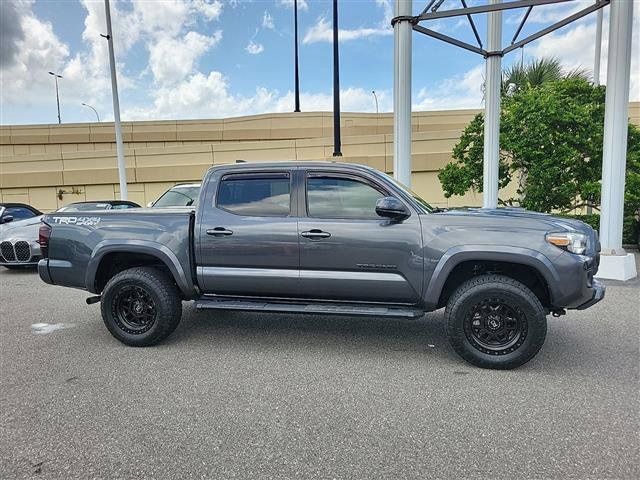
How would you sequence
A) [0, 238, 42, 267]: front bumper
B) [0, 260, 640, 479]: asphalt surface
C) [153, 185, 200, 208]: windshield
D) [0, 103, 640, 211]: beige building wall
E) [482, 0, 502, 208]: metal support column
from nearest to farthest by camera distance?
1. [0, 260, 640, 479]: asphalt surface
2. [0, 238, 42, 267]: front bumper
3. [153, 185, 200, 208]: windshield
4. [482, 0, 502, 208]: metal support column
5. [0, 103, 640, 211]: beige building wall

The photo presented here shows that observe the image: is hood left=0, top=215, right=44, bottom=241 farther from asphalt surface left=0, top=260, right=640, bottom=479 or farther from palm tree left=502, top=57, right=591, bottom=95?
palm tree left=502, top=57, right=591, bottom=95

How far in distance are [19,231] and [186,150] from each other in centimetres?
1249

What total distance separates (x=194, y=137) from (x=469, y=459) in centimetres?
2488

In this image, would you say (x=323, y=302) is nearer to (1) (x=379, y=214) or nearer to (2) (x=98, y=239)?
(1) (x=379, y=214)

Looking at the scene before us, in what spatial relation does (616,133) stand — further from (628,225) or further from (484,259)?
(484,259)

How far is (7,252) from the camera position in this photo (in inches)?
345

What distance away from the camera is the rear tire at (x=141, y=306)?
455 centimetres

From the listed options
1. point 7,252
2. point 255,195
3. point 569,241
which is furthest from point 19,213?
point 569,241

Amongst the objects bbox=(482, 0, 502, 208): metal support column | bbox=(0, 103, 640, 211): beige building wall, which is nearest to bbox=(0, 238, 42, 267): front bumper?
bbox=(482, 0, 502, 208): metal support column

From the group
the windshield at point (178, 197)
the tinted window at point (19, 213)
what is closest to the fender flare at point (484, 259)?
the windshield at point (178, 197)

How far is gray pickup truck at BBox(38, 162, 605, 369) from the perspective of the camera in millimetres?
3881

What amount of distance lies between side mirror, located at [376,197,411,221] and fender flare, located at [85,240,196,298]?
6.81 ft

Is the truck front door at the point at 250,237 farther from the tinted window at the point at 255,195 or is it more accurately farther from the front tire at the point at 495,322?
the front tire at the point at 495,322

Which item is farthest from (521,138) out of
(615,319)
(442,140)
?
(442,140)
